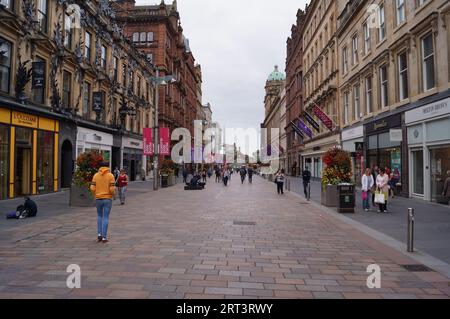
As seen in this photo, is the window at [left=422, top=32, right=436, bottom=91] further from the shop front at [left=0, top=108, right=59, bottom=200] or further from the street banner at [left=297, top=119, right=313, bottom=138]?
the shop front at [left=0, top=108, right=59, bottom=200]

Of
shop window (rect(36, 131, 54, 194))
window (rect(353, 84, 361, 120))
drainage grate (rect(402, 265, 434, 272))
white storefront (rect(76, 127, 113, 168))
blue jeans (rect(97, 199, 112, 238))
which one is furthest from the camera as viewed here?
window (rect(353, 84, 361, 120))

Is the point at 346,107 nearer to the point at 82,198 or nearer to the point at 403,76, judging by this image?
Result: the point at 403,76

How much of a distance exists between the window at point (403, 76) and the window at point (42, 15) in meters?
19.9

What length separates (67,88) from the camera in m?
22.8

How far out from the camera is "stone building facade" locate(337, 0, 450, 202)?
15.9m

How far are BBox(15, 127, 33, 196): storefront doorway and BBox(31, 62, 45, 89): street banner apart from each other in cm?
229

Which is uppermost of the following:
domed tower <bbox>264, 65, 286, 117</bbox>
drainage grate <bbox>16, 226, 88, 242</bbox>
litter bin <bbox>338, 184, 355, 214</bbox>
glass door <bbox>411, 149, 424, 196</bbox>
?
domed tower <bbox>264, 65, 286, 117</bbox>

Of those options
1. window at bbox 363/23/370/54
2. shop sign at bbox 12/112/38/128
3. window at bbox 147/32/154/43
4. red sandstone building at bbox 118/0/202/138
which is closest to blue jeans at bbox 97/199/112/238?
shop sign at bbox 12/112/38/128

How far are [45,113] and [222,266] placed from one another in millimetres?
16822

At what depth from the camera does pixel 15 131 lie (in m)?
17.1

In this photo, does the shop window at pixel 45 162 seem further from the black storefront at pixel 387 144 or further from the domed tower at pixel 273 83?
the domed tower at pixel 273 83

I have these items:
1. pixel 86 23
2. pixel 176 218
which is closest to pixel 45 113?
pixel 86 23

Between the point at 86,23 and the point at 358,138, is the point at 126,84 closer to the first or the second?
the point at 86,23

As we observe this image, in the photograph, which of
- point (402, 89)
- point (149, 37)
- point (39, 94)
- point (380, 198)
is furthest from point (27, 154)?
point (149, 37)
